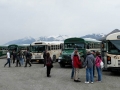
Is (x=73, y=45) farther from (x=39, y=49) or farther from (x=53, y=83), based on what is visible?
(x=53, y=83)

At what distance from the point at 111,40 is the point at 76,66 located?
390 centimetres

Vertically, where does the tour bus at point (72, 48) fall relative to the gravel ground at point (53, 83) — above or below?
above

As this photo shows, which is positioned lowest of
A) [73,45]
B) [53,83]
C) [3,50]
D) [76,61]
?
[53,83]

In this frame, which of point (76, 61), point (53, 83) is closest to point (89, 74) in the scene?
point (76, 61)

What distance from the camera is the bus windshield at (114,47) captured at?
15450 millimetres

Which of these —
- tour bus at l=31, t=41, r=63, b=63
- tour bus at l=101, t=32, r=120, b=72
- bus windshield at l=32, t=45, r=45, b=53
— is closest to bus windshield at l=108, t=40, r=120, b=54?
tour bus at l=101, t=32, r=120, b=72

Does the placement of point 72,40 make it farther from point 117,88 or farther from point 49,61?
point 117,88

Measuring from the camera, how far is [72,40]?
2262 cm

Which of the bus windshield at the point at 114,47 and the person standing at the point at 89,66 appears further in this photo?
the bus windshield at the point at 114,47

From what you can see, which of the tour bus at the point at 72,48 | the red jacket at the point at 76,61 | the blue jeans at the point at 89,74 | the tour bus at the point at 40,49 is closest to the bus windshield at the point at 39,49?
the tour bus at the point at 40,49

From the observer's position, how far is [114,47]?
51.3 feet

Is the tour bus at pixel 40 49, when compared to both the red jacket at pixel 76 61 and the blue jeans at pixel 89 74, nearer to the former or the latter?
the red jacket at pixel 76 61

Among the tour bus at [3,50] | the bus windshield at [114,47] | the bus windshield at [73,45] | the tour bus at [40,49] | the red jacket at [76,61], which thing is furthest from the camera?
the tour bus at [3,50]

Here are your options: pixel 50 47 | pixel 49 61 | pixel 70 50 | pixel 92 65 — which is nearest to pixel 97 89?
pixel 92 65
